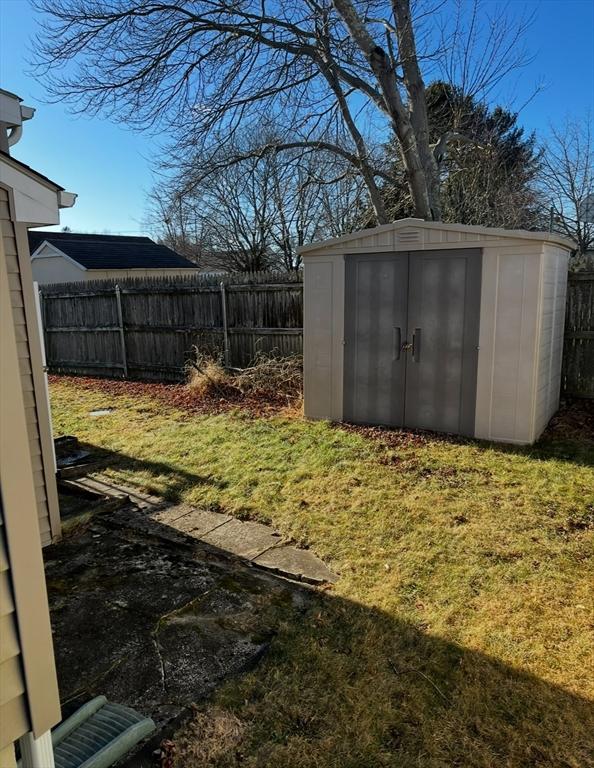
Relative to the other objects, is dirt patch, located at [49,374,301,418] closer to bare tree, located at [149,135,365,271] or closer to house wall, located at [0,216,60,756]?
house wall, located at [0,216,60,756]

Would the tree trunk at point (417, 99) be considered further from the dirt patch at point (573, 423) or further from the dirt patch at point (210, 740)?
the dirt patch at point (210, 740)

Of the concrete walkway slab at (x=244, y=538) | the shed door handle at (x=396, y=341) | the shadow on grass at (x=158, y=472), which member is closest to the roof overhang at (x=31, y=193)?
the shadow on grass at (x=158, y=472)

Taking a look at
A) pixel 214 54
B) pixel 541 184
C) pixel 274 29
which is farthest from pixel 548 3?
pixel 541 184

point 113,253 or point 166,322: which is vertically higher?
point 113,253

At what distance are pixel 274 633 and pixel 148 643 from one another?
62cm

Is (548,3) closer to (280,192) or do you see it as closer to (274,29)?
(274,29)

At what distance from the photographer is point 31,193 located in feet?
11.2

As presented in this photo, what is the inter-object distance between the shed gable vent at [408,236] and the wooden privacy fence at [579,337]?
2.36m

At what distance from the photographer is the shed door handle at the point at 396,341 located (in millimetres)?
5758

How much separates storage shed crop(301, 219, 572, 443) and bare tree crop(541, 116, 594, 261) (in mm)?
8725

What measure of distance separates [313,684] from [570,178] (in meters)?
14.5

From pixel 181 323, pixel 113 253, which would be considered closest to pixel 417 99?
pixel 181 323

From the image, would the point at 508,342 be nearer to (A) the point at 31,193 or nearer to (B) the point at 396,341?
(B) the point at 396,341

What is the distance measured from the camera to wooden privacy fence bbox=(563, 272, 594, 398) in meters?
6.43
